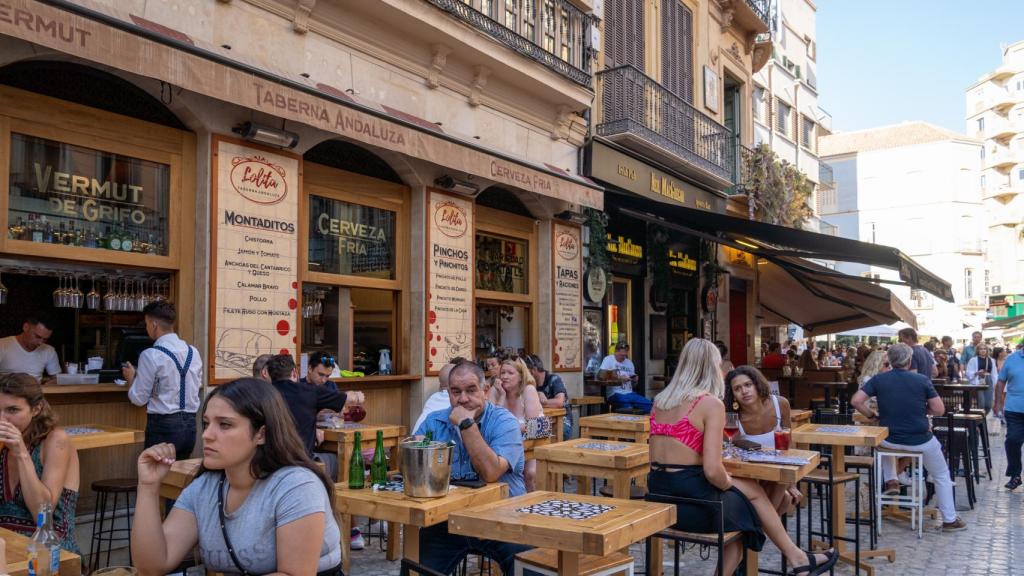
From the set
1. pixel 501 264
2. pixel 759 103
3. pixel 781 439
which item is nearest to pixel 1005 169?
pixel 759 103

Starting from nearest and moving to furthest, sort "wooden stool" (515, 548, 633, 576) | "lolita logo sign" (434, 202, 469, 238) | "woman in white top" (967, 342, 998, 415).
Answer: "wooden stool" (515, 548, 633, 576), "lolita logo sign" (434, 202, 469, 238), "woman in white top" (967, 342, 998, 415)

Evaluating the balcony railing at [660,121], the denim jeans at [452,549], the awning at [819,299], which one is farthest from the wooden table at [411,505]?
the awning at [819,299]

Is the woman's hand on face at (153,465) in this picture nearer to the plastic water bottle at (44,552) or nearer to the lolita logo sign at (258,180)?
the plastic water bottle at (44,552)

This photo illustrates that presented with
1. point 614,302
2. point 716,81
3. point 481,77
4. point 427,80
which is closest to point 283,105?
point 427,80

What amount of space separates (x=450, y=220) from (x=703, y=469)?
18.5ft

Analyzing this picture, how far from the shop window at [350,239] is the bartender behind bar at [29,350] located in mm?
2533

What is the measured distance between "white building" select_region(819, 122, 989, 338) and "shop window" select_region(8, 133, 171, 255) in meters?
48.6

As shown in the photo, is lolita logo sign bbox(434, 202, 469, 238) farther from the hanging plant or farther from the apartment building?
the apartment building

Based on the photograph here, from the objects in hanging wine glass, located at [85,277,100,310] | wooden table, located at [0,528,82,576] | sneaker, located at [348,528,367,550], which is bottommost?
sneaker, located at [348,528,367,550]

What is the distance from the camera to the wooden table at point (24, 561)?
8.02 ft

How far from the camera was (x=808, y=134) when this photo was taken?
24750 millimetres

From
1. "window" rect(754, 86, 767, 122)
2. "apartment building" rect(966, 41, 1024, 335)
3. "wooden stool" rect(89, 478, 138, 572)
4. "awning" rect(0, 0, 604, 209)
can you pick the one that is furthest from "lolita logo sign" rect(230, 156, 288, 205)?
"apartment building" rect(966, 41, 1024, 335)

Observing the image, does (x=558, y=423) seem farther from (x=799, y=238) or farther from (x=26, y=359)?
(x=799, y=238)

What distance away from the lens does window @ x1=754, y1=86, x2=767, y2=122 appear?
20334mm
